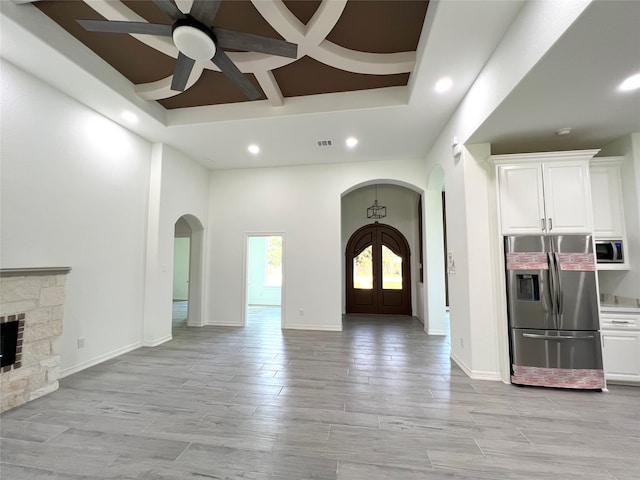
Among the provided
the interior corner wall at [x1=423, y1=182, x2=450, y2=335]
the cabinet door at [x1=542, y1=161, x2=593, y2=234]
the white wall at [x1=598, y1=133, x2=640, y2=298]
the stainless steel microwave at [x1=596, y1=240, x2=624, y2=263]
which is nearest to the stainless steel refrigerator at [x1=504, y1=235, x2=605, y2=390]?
the cabinet door at [x1=542, y1=161, x2=593, y2=234]

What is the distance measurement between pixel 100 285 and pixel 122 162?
6.25 ft

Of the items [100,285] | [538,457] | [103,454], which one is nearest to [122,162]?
[100,285]

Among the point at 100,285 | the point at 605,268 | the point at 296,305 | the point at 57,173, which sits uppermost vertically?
the point at 57,173

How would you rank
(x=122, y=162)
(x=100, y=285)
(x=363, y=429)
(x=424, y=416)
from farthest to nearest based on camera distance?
(x=122, y=162), (x=100, y=285), (x=424, y=416), (x=363, y=429)

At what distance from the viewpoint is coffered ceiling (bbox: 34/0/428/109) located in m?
2.57

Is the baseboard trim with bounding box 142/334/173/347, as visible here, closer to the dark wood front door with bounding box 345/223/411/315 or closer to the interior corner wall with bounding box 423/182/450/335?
the dark wood front door with bounding box 345/223/411/315

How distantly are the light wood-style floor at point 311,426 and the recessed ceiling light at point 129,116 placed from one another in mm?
3530

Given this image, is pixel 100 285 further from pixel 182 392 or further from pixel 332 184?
pixel 332 184

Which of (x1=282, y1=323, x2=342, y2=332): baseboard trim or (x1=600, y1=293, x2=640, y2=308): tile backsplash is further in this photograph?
(x1=282, y1=323, x2=342, y2=332): baseboard trim

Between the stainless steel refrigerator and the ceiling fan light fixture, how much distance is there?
3.72 meters

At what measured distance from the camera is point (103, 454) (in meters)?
2.00

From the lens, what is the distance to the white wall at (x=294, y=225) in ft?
18.8

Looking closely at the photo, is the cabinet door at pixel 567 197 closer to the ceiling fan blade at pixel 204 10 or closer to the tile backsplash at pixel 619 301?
the tile backsplash at pixel 619 301

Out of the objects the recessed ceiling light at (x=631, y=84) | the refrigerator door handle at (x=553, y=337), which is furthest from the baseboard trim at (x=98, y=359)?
the recessed ceiling light at (x=631, y=84)
